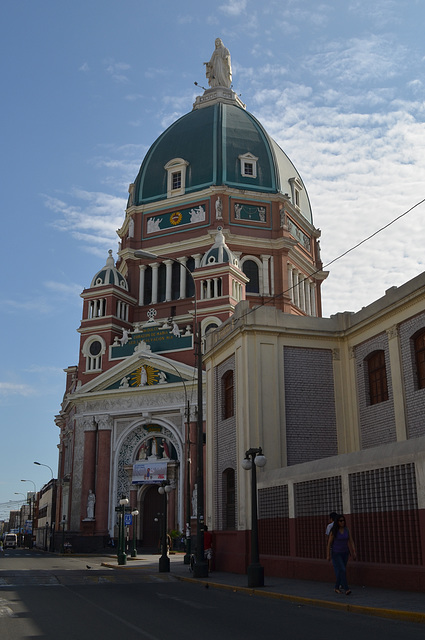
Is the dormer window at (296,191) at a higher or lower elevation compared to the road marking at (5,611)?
higher

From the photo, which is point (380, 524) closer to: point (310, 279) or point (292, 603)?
point (292, 603)

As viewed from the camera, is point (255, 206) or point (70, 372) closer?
point (255, 206)

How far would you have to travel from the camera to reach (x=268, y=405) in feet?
76.4

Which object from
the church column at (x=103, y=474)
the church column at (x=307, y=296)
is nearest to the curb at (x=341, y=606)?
the church column at (x=103, y=474)

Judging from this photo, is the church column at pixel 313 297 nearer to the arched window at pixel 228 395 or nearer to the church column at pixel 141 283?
the church column at pixel 141 283

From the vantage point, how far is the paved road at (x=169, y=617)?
9.84 meters

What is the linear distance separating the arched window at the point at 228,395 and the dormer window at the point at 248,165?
121ft

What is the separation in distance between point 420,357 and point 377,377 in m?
2.74

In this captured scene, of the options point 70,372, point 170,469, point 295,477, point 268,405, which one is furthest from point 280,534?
point 70,372

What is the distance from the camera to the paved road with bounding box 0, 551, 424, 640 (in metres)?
9.84

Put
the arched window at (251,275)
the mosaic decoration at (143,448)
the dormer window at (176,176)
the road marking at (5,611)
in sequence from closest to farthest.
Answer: the road marking at (5,611) < the mosaic decoration at (143,448) < the arched window at (251,275) < the dormer window at (176,176)

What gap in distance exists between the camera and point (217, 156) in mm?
60188

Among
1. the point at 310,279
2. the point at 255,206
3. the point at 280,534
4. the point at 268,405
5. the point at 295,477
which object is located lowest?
the point at 280,534

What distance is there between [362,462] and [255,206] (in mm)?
44592
